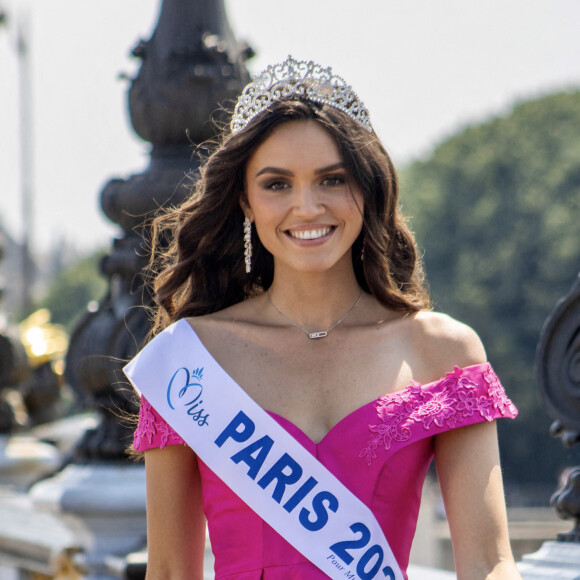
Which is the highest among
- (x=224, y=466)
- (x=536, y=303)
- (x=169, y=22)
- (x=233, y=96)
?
(x=536, y=303)

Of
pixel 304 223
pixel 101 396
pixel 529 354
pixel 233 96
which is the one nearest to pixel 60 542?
pixel 101 396

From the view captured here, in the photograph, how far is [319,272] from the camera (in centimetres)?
308

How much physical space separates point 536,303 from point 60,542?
28.2 m

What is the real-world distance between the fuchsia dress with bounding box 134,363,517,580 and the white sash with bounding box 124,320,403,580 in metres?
0.02

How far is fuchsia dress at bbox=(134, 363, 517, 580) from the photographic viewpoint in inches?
112

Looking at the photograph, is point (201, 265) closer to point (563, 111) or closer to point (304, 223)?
point (304, 223)

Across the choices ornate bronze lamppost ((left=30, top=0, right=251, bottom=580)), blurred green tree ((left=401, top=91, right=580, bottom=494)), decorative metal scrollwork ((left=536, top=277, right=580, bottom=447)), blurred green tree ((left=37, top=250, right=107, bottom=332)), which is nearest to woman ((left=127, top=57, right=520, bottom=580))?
decorative metal scrollwork ((left=536, top=277, right=580, bottom=447))

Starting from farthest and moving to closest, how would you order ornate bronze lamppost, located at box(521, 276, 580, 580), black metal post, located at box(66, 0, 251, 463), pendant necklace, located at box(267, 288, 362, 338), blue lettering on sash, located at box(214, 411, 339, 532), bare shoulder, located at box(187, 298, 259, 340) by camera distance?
1. black metal post, located at box(66, 0, 251, 463)
2. ornate bronze lamppost, located at box(521, 276, 580, 580)
3. bare shoulder, located at box(187, 298, 259, 340)
4. pendant necklace, located at box(267, 288, 362, 338)
5. blue lettering on sash, located at box(214, 411, 339, 532)

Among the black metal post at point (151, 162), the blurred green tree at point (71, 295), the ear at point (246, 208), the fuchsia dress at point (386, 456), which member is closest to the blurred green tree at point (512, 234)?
the blurred green tree at point (71, 295)

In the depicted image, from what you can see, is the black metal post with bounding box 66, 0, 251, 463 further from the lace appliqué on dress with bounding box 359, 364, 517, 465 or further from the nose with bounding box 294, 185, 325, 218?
the lace appliqué on dress with bounding box 359, 364, 517, 465

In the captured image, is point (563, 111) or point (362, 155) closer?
point (362, 155)

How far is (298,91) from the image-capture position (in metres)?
3.07

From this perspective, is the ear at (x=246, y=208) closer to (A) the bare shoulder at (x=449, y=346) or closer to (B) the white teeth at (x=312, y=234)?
(B) the white teeth at (x=312, y=234)

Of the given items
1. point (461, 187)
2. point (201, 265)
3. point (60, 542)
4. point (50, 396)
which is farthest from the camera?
point (461, 187)
